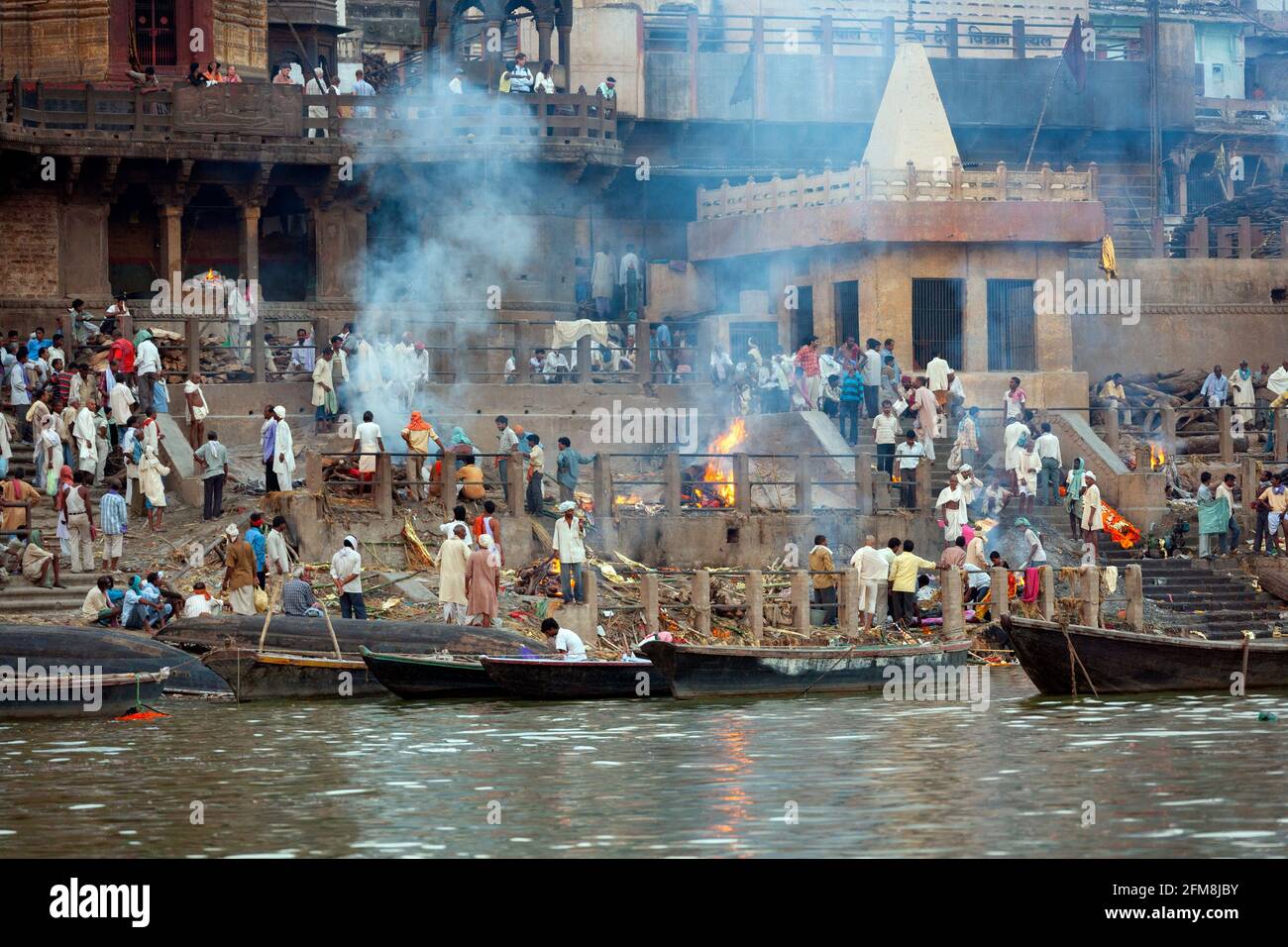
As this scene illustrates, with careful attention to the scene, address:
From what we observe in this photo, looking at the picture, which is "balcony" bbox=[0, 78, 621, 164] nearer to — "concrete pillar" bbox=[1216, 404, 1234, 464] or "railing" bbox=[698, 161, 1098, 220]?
"railing" bbox=[698, 161, 1098, 220]

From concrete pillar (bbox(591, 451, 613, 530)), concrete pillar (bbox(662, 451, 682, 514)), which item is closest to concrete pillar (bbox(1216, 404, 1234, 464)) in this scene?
concrete pillar (bbox(662, 451, 682, 514))

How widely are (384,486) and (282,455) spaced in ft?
4.41

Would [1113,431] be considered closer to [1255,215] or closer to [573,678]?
[573,678]

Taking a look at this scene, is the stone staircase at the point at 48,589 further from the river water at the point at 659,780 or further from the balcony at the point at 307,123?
the balcony at the point at 307,123

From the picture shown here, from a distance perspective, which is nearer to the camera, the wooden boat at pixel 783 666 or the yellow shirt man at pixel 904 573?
the wooden boat at pixel 783 666

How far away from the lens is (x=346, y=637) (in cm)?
2612

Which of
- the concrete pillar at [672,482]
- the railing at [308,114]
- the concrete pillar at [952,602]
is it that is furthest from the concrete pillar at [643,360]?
the concrete pillar at [952,602]

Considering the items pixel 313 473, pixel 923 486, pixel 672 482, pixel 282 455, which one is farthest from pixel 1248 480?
pixel 282 455

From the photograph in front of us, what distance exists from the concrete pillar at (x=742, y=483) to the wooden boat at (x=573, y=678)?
22.5 feet

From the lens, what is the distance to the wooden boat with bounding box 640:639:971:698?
25344mm

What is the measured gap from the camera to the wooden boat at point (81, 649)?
24281 millimetres

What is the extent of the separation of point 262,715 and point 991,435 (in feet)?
48.6

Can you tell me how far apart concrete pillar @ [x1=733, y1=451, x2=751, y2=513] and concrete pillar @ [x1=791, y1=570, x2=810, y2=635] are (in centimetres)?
383
